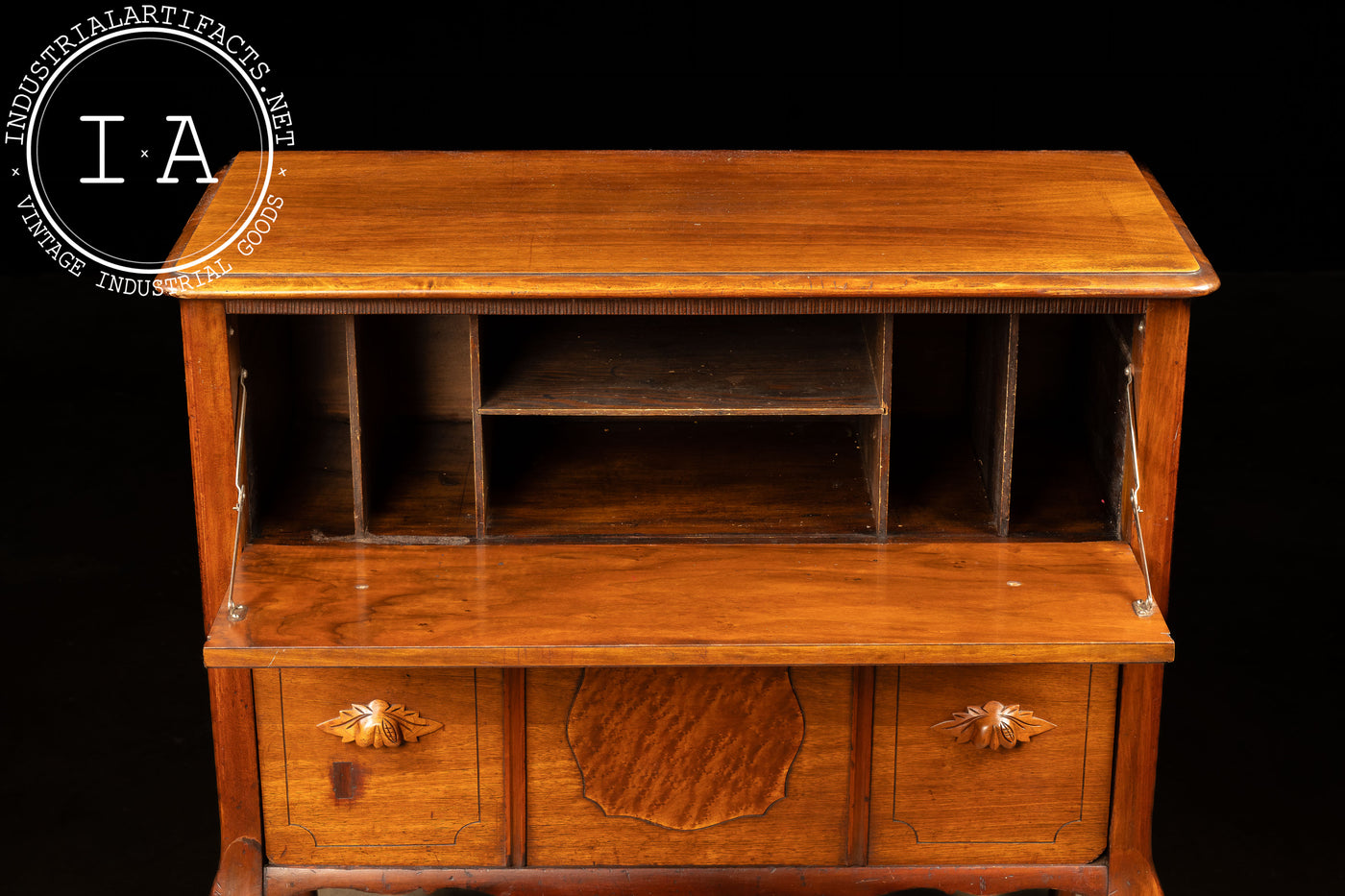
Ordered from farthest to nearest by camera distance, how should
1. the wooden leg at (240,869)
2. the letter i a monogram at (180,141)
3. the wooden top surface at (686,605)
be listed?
the letter i a monogram at (180,141) → the wooden leg at (240,869) → the wooden top surface at (686,605)

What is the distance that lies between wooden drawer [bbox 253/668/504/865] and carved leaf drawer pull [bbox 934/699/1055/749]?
852 mm

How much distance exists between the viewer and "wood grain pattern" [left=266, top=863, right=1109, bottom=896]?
12.3 ft

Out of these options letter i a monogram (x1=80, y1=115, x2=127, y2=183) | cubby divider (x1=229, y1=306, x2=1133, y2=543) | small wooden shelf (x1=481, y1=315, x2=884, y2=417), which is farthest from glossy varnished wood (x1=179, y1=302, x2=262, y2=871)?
letter i a monogram (x1=80, y1=115, x2=127, y2=183)

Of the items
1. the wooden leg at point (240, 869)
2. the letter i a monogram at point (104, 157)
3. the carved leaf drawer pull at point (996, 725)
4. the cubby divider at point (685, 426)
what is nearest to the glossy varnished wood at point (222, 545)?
the wooden leg at point (240, 869)

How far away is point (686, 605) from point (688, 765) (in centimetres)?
47

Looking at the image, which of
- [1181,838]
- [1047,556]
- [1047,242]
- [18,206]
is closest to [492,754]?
[1047,556]

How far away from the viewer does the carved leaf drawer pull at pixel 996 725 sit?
3.60 metres

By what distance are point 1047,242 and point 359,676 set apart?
1.46m

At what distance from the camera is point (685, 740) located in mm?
3670

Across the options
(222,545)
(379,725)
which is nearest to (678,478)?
(379,725)

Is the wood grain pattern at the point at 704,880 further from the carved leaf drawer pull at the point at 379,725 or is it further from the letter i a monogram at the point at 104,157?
the letter i a monogram at the point at 104,157

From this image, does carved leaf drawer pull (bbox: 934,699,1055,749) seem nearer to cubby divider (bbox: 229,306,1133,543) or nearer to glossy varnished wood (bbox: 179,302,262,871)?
cubby divider (bbox: 229,306,1133,543)

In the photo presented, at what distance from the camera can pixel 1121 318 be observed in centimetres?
359

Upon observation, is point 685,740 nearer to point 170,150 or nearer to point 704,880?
point 704,880
